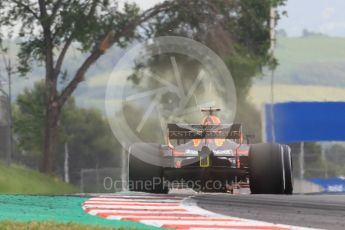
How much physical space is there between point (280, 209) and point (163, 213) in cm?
203

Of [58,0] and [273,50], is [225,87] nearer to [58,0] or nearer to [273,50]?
[58,0]

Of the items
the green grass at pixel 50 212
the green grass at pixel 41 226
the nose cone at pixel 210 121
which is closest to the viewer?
the green grass at pixel 41 226

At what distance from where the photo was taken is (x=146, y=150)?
1702 cm

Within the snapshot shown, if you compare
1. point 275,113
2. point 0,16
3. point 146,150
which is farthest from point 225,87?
point 275,113

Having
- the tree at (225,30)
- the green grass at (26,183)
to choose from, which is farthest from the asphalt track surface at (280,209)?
the tree at (225,30)

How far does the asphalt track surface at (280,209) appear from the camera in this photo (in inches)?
469

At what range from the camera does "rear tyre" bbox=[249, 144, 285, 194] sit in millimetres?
16250

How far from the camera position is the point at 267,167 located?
1628 cm

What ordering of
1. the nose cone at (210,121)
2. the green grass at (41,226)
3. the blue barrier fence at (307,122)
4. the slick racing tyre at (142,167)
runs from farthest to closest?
the blue barrier fence at (307,122), the nose cone at (210,121), the slick racing tyre at (142,167), the green grass at (41,226)

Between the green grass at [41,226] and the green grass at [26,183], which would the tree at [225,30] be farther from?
the green grass at [41,226]

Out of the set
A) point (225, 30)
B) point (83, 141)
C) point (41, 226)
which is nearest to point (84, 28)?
point (225, 30)

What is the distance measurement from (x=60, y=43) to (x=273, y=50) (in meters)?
9.22

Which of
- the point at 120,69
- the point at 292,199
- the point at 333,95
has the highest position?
the point at 333,95

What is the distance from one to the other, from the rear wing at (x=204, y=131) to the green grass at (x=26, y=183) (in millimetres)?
7866
